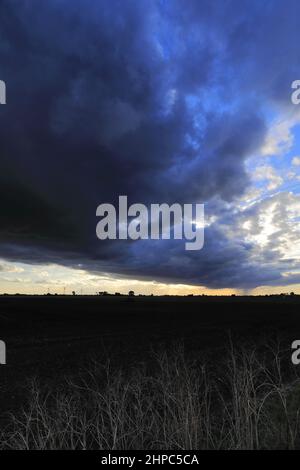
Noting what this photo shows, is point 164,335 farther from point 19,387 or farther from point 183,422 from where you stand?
point 183,422

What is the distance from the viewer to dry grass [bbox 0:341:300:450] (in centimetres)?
999

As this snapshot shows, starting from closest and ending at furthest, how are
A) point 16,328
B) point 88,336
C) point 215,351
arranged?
point 215,351
point 88,336
point 16,328

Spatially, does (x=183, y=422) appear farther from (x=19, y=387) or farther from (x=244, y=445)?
(x=19, y=387)

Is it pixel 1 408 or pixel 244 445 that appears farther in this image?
pixel 1 408

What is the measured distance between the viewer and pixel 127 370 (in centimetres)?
2498

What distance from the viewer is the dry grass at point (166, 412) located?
9992 millimetres

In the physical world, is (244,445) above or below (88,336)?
below

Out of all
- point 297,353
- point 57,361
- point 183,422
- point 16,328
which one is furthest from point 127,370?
point 16,328

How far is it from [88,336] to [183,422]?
3273 centimetres

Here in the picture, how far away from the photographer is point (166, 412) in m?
15.5
